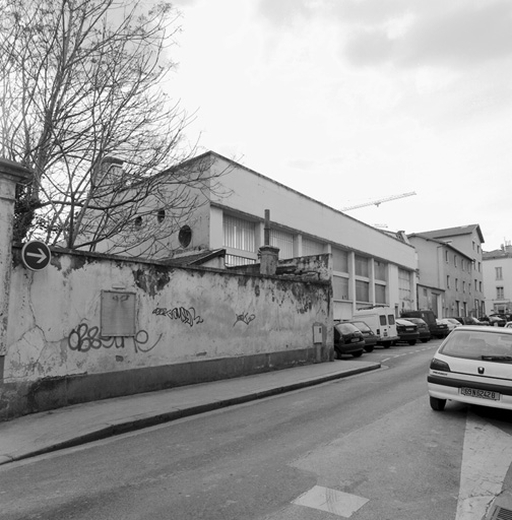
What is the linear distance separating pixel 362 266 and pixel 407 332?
11173 millimetres

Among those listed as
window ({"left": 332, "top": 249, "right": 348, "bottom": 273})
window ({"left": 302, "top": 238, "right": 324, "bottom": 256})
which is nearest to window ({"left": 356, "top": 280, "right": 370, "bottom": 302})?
window ({"left": 332, "top": 249, "right": 348, "bottom": 273})

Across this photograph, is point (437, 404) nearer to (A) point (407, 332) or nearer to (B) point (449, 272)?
(A) point (407, 332)

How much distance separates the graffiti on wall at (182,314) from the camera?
9.92 metres

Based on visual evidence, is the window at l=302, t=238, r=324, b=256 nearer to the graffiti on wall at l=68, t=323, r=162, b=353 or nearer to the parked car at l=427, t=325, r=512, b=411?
the graffiti on wall at l=68, t=323, r=162, b=353

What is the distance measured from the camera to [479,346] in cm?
725

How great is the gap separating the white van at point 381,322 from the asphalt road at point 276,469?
1447 cm

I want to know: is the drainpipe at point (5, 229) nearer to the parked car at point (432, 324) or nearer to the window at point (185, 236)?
the window at point (185, 236)

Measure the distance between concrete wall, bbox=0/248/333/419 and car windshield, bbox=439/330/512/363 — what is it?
550 centimetres

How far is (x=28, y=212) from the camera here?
10.8m

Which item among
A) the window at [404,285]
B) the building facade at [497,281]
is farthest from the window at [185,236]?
the building facade at [497,281]

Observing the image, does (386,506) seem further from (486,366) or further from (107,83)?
(107,83)

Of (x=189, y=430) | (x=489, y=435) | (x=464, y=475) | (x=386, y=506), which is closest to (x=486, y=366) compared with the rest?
(x=489, y=435)

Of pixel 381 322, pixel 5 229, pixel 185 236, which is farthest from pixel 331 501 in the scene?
pixel 381 322

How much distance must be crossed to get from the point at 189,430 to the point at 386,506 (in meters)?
3.57
